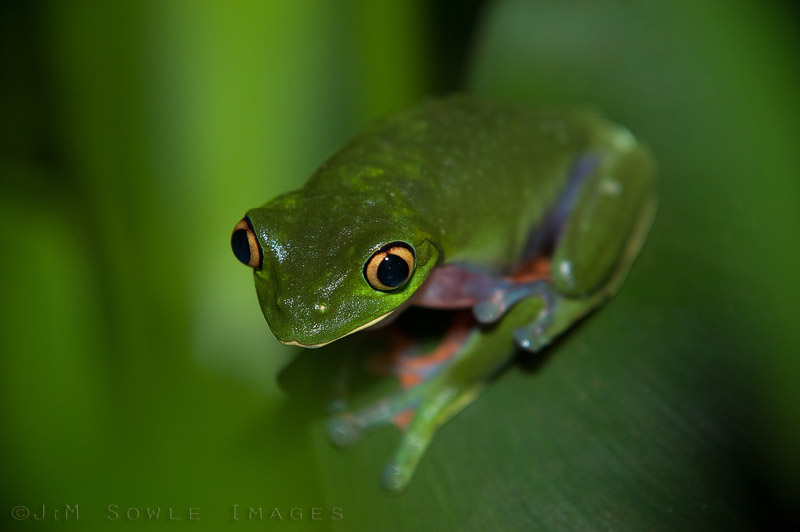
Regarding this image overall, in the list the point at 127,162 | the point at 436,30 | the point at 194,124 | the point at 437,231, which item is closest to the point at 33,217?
the point at 127,162

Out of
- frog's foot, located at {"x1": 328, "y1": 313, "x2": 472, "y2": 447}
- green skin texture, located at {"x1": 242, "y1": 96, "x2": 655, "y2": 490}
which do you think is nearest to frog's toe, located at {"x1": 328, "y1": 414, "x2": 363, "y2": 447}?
frog's foot, located at {"x1": 328, "y1": 313, "x2": 472, "y2": 447}

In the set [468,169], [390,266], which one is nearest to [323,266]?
[390,266]

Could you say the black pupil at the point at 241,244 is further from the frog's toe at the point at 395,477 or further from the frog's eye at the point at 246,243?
the frog's toe at the point at 395,477

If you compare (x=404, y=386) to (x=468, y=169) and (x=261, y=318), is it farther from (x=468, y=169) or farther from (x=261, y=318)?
(x=468, y=169)

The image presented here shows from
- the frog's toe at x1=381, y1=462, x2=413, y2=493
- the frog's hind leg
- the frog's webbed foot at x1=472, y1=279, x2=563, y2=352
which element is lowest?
the frog's toe at x1=381, y1=462, x2=413, y2=493

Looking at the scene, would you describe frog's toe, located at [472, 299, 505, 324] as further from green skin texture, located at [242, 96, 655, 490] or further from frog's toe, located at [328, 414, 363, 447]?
frog's toe, located at [328, 414, 363, 447]

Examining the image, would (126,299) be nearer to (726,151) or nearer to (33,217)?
(33,217)
